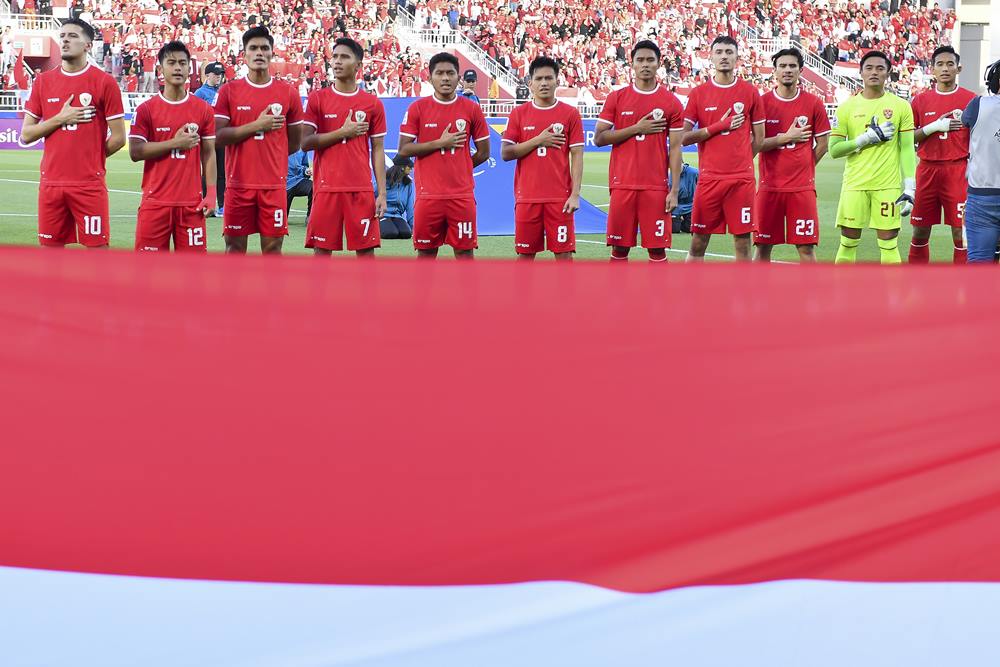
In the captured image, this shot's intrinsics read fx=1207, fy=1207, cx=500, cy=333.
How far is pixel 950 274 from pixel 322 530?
149cm

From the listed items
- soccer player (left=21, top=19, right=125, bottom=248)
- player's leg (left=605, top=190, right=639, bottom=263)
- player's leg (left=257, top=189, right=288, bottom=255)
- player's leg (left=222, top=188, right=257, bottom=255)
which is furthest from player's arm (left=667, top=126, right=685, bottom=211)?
soccer player (left=21, top=19, right=125, bottom=248)

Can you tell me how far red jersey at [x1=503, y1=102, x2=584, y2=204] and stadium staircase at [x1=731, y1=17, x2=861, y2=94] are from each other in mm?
30486

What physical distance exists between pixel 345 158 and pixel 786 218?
343cm

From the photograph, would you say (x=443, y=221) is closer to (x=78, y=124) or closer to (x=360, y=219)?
(x=360, y=219)

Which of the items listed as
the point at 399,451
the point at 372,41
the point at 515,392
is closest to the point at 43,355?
the point at 399,451

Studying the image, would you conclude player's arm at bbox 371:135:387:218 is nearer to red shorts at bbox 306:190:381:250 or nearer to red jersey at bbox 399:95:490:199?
red shorts at bbox 306:190:381:250

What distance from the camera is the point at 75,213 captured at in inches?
310

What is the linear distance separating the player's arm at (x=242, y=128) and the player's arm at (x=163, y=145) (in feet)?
0.85

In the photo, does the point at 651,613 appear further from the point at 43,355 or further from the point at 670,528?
the point at 43,355

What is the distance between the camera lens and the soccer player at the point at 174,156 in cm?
791

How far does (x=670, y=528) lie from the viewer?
2.53 meters

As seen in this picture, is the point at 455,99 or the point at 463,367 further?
the point at 455,99

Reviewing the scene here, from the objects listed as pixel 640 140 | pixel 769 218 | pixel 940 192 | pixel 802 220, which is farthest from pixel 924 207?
pixel 640 140

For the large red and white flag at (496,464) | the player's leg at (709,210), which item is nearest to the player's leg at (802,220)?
the player's leg at (709,210)
